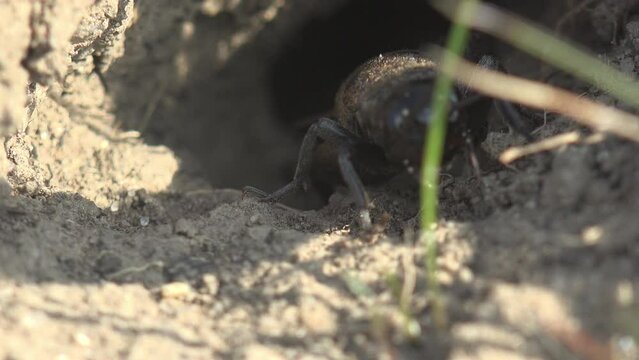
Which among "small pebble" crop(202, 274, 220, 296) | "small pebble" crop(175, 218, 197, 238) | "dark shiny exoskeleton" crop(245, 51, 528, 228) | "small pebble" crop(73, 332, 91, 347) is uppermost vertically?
A: "dark shiny exoskeleton" crop(245, 51, 528, 228)

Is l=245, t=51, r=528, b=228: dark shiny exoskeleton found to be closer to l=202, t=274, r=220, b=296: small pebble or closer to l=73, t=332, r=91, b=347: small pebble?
l=202, t=274, r=220, b=296: small pebble

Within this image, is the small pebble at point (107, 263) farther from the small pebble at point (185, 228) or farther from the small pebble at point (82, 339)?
the small pebble at point (82, 339)

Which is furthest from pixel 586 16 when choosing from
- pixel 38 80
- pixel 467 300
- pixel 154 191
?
pixel 38 80

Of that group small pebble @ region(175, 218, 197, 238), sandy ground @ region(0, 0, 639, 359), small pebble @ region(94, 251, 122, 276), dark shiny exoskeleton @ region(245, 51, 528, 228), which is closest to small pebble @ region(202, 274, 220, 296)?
sandy ground @ region(0, 0, 639, 359)

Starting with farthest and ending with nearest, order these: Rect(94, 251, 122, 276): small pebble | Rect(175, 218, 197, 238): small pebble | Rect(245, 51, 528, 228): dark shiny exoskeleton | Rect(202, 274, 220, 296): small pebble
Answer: Rect(175, 218, 197, 238): small pebble, Rect(245, 51, 528, 228): dark shiny exoskeleton, Rect(94, 251, 122, 276): small pebble, Rect(202, 274, 220, 296): small pebble

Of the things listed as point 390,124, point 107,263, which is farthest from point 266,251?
point 390,124

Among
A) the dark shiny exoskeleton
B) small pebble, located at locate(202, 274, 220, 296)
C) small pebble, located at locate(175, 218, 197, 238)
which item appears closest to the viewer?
small pebble, located at locate(202, 274, 220, 296)


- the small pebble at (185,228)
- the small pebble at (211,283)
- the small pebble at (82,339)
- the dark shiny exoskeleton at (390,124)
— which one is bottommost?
the small pebble at (82,339)

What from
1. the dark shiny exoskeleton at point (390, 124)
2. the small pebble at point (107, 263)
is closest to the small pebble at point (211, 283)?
the small pebble at point (107, 263)
